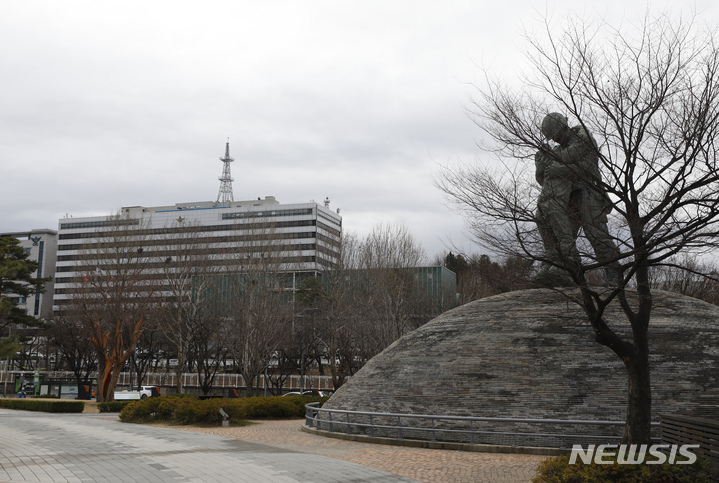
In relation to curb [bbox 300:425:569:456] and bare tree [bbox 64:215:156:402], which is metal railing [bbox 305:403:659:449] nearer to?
curb [bbox 300:425:569:456]

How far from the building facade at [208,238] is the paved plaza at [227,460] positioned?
2095cm

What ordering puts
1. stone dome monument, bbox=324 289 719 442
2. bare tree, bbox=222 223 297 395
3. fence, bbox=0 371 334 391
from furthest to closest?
fence, bbox=0 371 334 391
bare tree, bbox=222 223 297 395
stone dome monument, bbox=324 289 719 442

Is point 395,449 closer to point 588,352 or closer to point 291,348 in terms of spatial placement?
point 588,352

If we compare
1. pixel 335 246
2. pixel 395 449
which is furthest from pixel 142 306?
pixel 395 449

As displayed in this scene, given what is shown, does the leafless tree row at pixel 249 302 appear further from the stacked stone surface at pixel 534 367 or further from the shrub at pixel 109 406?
the stacked stone surface at pixel 534 367

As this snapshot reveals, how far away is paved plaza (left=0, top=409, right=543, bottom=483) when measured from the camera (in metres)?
10.9

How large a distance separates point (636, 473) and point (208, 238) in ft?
163

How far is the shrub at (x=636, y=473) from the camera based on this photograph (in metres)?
8.62

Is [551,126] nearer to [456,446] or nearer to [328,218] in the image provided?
[456,446]

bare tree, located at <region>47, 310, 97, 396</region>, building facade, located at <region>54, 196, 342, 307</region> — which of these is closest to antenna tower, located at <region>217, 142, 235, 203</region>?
building facade, located at <region>54, 196, 342, 307</region>

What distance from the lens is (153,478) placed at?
10.6 m

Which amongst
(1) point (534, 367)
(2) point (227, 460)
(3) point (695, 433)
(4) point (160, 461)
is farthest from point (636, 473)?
(4) point (160, 461)

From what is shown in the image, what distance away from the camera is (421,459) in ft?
44.5

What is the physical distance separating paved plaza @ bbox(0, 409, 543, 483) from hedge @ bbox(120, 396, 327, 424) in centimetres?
315
